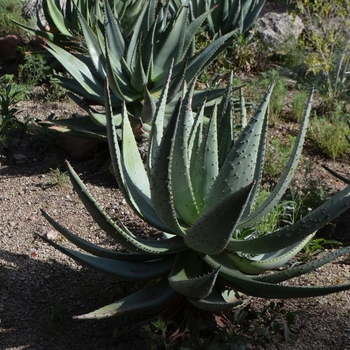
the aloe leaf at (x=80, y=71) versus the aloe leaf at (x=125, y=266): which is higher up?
the aloe leaf at (x=80, y=71)

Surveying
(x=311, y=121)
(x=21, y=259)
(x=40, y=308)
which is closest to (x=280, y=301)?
(x=40, y=308)

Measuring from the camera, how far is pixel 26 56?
21.3ft

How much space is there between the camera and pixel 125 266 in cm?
289

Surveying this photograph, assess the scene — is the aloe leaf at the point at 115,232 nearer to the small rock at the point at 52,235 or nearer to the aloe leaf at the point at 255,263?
the aloe leaf at the point at 255,263

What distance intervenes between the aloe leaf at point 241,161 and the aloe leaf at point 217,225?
0.63 ft

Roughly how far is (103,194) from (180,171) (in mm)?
2094

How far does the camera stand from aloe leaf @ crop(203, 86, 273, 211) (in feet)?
8.36

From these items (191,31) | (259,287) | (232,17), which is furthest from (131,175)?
(232,17)

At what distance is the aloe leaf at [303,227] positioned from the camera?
8.20 ft

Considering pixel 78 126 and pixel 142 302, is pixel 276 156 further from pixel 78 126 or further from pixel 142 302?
pixel 142 302

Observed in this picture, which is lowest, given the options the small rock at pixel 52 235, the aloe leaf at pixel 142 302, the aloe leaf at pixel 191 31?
the small rock at pixel 52 235

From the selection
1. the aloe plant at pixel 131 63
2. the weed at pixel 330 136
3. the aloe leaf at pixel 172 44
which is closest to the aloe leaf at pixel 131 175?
the aloe plant at pixel 131 63

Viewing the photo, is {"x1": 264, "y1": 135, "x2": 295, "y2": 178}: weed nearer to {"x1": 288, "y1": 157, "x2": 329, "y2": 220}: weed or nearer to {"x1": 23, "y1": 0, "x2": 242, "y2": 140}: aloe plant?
{"x1": 288, "y1": 157, "x2": 329, "y2": 220}: weed

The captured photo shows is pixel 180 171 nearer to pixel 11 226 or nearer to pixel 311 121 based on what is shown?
pixel 11 226
